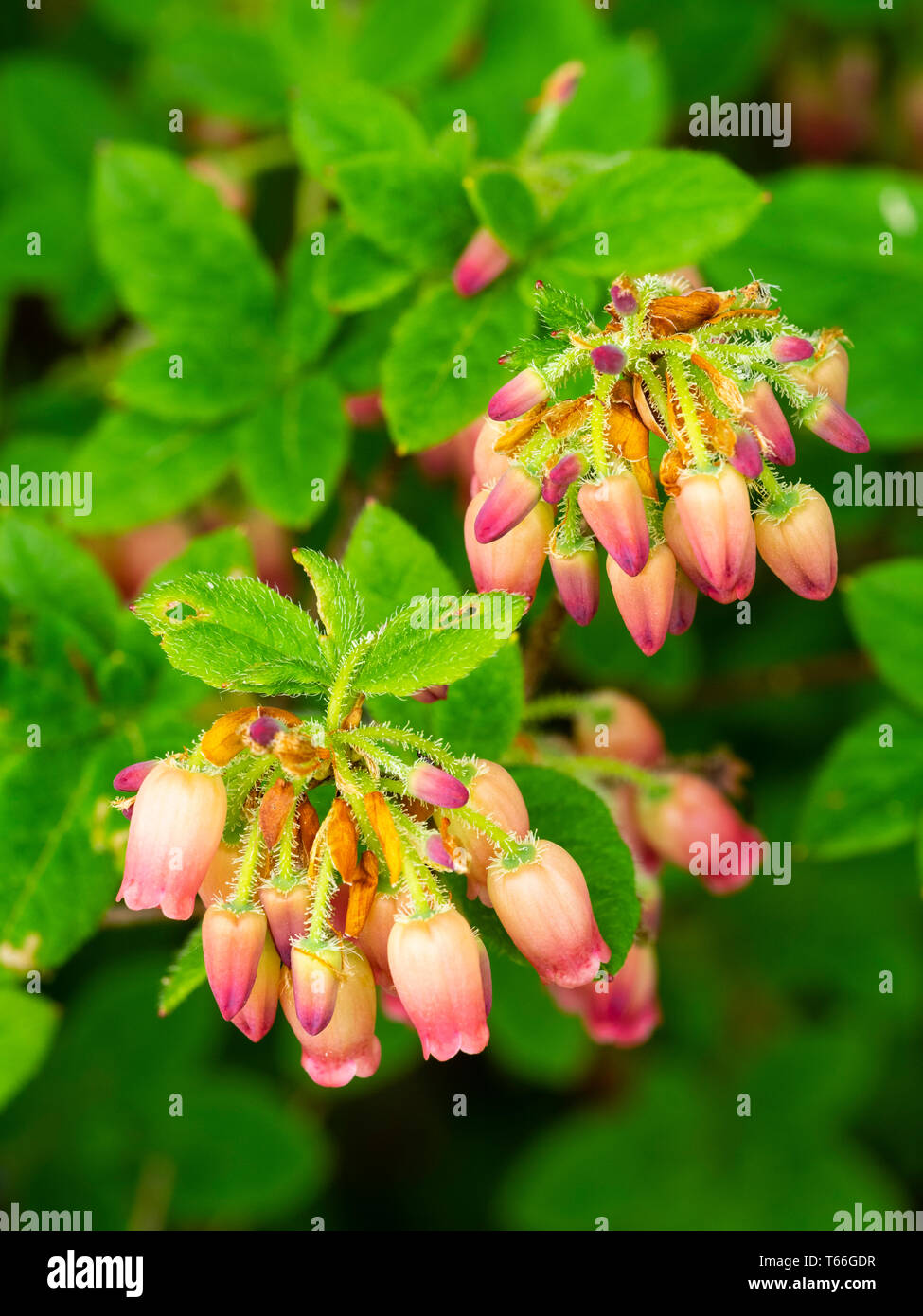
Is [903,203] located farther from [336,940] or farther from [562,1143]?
[562,1143]

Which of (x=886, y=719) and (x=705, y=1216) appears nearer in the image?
(x=886, y=719)

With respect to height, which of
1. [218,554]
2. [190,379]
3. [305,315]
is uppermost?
[305,315]

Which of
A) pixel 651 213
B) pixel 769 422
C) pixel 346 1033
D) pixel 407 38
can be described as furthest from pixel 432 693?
pixel 407 38

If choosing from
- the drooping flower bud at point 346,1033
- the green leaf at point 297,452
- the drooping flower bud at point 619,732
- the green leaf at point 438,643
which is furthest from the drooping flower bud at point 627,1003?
the green leaf at point 297,452

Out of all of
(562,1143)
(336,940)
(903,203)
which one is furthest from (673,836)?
(562,1143)

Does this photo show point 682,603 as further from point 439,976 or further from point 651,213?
point 651,213

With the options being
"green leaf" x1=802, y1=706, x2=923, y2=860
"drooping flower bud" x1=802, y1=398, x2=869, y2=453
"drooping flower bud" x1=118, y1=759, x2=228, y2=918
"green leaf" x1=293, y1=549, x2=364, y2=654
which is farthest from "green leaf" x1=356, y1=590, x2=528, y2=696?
"green leaf" x1=802, y1=706, x2=923, y2=860
